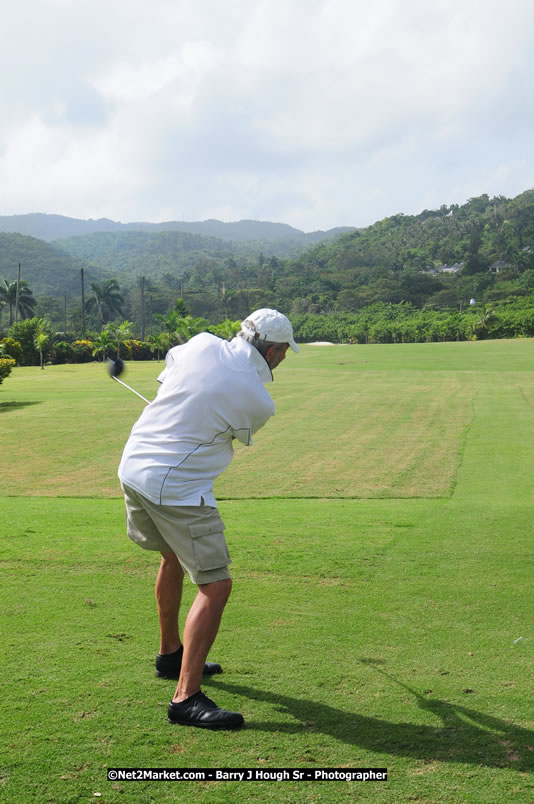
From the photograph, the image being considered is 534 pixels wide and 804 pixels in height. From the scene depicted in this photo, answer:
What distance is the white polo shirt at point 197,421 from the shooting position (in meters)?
3.90

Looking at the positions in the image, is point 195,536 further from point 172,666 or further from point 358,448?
point 358,448

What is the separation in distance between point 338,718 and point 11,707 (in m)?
1.64

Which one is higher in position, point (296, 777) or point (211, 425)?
point (211, 425)

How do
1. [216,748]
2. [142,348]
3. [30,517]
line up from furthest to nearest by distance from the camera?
[142,348] < [30,517] < [216,748]

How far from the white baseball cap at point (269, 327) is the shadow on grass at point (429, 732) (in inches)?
76.1

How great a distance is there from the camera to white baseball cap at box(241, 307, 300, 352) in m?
4.03

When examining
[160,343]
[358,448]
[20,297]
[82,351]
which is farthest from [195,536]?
[20,297]

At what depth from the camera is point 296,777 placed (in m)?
3.22

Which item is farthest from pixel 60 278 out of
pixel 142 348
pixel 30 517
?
pixel 30 517

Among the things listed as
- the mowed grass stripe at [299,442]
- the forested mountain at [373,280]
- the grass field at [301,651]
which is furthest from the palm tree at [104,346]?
the grass field at [301,651]

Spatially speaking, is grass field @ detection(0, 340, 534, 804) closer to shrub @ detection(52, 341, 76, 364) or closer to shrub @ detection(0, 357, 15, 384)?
shrub @ detection(0, 357, 15, 384)

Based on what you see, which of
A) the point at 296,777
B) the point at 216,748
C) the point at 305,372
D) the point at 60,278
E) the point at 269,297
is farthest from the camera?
the point at 60,278

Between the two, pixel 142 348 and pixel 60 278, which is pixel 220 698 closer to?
pixel 142 348

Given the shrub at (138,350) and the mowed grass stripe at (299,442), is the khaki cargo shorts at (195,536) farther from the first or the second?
the shrub at (138,350)
